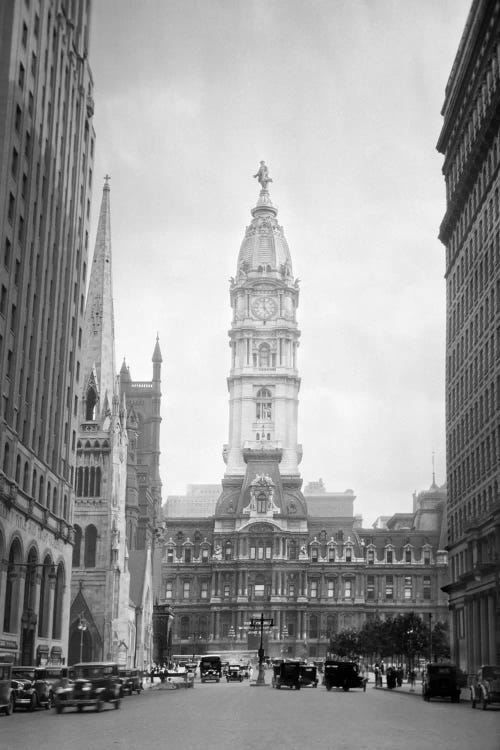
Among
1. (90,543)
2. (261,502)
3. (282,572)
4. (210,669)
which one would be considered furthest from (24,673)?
(261,502)

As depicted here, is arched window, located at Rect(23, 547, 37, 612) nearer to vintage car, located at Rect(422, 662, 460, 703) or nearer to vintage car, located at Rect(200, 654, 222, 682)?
vintage car, located at Rect(422, 662, 460, 703)

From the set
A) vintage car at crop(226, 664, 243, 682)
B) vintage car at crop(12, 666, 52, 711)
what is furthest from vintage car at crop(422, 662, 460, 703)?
vintage car at crop(226, 664, 243, 682)

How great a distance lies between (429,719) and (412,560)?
137613 millimetres

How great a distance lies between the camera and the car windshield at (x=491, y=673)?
47125 millimetres

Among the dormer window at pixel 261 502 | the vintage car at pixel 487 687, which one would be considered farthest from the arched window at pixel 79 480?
the vintage car at pixel 487 687

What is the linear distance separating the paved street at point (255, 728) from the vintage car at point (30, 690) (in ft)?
4.38

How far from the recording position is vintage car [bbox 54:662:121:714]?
142 ft

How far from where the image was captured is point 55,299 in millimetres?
74188

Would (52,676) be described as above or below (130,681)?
above

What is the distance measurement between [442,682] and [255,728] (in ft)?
84.8

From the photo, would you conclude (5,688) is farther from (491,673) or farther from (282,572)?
(282,572)

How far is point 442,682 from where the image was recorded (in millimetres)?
54719

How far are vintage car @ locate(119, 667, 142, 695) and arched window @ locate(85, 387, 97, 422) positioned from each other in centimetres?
5208

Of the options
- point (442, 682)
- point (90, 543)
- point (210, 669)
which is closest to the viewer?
point (442, 682)
